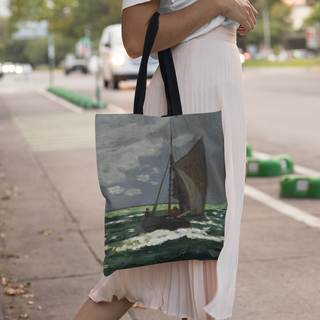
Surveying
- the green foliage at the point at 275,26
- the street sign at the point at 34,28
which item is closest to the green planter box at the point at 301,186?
the street sign at the point at 34,28

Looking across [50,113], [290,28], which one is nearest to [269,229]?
[50,113]

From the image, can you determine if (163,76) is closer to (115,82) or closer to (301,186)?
(301,186)

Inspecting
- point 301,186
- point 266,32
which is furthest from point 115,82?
point 266,32

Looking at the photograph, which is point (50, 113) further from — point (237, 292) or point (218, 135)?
point (218, 135)

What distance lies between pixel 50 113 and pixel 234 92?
1426cm

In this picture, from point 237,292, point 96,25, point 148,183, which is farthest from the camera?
point 96,25

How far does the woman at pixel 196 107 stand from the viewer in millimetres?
1833

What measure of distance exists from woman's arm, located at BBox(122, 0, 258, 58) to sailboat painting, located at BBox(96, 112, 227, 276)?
0.26 metres

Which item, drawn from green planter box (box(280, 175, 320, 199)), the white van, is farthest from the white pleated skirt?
the white van

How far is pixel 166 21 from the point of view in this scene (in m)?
1.83

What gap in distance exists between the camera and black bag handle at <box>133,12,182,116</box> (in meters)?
1.81

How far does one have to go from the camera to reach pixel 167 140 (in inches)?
69.6

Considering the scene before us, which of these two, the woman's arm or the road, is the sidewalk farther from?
the woman's arm

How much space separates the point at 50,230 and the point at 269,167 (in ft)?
9.85
